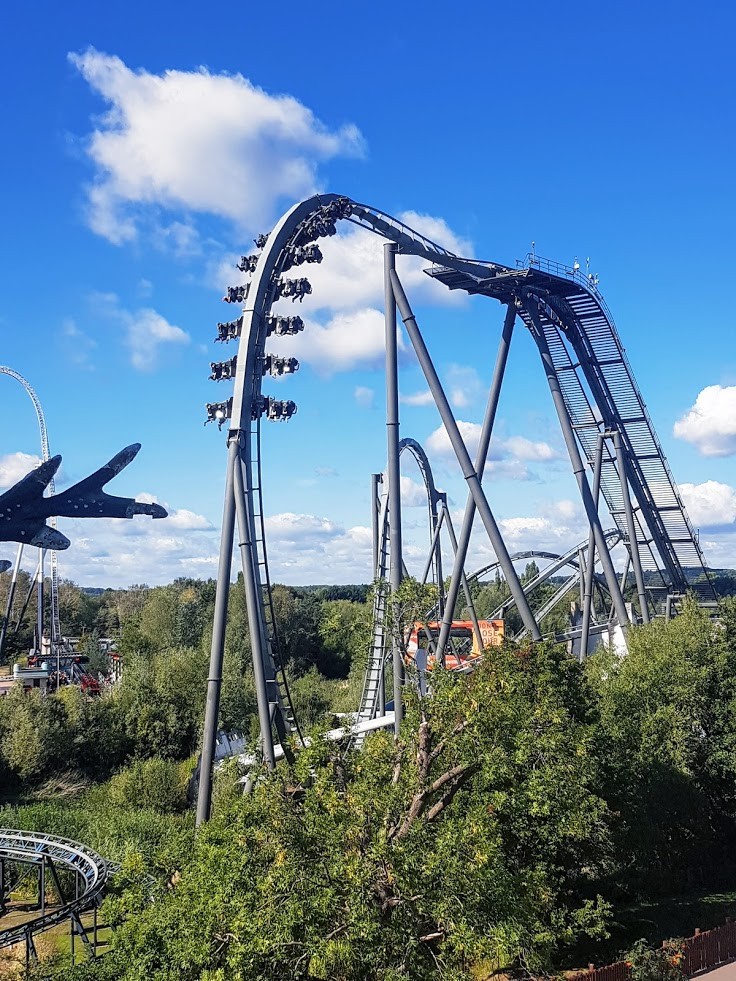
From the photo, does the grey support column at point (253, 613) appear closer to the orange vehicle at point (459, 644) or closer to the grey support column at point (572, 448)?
the orange vehicle at point (459, 644)

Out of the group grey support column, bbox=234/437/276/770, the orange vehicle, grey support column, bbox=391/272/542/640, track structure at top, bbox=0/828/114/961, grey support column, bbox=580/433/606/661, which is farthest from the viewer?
the orange vehicle

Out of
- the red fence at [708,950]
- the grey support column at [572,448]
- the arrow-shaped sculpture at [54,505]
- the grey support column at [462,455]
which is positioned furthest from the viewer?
the grey support column at [572,448]

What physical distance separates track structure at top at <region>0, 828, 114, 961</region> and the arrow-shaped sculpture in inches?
261

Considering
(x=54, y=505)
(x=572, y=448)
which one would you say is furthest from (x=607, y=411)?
(x=54, y=505)

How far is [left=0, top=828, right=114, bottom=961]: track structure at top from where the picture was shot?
14.0 m

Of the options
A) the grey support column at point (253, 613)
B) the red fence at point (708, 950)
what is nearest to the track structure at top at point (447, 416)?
the grey support column at point (253, 613)

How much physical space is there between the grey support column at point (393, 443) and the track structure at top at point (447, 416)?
3 centimetres

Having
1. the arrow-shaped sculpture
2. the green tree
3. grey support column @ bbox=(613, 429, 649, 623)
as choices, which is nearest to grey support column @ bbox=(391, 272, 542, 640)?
the green tree

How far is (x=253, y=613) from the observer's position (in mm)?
13672

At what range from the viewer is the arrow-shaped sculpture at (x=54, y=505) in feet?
33.2

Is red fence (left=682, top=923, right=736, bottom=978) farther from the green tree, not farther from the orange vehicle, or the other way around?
the orange vehicle

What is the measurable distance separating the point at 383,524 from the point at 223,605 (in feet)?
29.4

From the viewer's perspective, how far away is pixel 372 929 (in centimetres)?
813

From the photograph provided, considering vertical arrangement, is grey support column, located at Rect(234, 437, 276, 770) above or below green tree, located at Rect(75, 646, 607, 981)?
above
